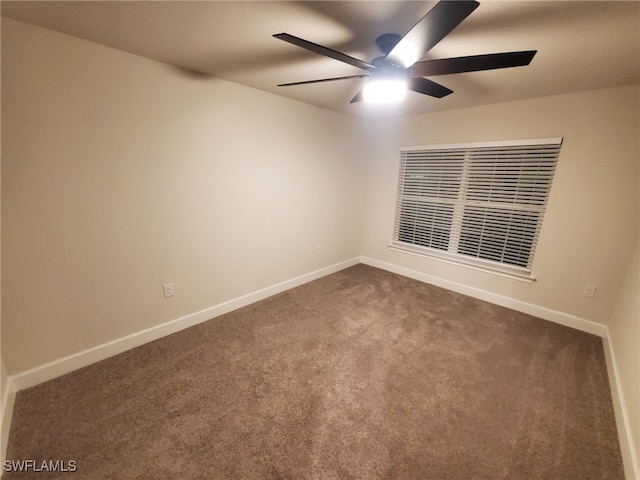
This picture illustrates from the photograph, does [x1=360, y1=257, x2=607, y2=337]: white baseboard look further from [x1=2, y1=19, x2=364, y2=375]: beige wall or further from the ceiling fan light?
the ceiling fan light

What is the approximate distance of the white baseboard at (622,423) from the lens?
4.14 feet

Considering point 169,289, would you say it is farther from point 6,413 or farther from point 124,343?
point 6,413

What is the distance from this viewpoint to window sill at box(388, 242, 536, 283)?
2.83 m

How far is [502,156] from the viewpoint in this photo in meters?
2.81

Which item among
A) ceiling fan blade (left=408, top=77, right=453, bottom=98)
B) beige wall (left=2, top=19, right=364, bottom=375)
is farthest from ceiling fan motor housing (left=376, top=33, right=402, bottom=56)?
beige wall (left=2, top=19, right=364, bottom=375)

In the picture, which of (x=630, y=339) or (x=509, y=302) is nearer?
(x=630, y=339)

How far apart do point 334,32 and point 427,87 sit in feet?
2.58

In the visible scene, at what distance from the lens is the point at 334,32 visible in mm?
1471

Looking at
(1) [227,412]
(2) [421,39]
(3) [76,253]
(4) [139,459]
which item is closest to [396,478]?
(1) [227,412]

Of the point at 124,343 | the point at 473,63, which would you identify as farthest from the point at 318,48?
the point at 124,343

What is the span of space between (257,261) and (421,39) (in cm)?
236

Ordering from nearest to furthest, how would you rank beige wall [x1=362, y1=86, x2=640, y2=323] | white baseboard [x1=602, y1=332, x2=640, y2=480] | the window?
1. white baseboard [x1=602, y1=332, x2=640, y2=480]
2. beige wall [x1=362, y1=86, x2=640, y2=323]
3. the window

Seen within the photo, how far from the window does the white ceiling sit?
0.79 meters

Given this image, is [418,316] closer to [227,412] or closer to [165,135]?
[227,412]
